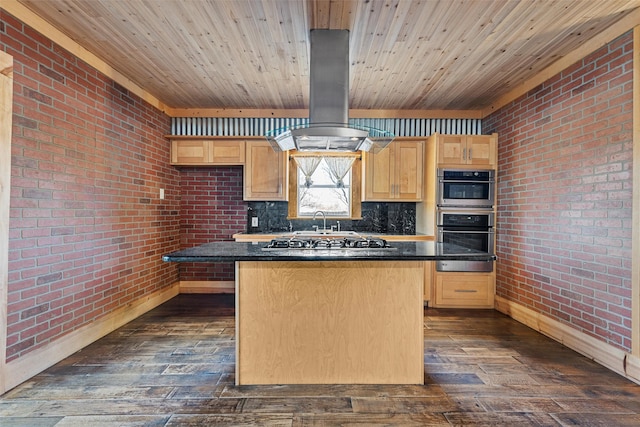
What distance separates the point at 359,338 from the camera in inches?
92.4

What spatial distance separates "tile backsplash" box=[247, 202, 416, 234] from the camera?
4.92m

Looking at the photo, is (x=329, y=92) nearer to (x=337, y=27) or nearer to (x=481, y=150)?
(x=337, y=27)

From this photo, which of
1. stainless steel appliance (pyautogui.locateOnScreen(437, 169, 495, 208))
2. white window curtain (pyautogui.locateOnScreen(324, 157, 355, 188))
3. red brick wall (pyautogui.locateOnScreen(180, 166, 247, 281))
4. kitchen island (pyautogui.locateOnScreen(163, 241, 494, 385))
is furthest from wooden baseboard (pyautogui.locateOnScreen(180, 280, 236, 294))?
stainless steel appliance (pyautogui.locateOnScreen(437, 169, 495, 208))

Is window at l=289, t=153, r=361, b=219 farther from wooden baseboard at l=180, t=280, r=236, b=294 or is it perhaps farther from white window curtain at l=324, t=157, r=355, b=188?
wooden baseboard at l=180, t=280, r=236, b=294

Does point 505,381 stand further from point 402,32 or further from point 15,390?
point 15,390

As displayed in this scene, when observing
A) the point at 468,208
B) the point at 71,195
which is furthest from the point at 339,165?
the point at 71,195

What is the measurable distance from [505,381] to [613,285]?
1.11 m

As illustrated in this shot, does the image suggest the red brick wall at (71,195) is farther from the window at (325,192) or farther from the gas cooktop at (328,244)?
the window at (325,192)

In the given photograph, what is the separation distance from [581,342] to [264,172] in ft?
12.4

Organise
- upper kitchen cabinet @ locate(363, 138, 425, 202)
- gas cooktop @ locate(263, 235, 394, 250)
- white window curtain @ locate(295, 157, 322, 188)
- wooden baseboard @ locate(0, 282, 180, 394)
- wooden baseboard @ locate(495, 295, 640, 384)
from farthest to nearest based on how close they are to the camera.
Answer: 1. white window curtain @ locate(295, 157, 322, 188)
2. upper kitchen cabinet @ locate(363, 138, 425, 202)
3. gas cooktop @ locate(263, 235, 394, 250)
4. wooden baseboard @ locate(495, 295, 640, 384)
5. wooden baseboard @ locate(0, 282, 180, 394)

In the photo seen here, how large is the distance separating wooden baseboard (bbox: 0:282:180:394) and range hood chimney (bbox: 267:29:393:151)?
2.38 m

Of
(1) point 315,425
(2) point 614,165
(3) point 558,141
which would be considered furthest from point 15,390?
(3) point 558,141

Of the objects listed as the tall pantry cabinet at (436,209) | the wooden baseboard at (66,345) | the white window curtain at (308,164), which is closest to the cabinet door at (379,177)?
the tall pantry cabinet at (436,209)

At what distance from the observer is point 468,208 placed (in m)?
4.24
